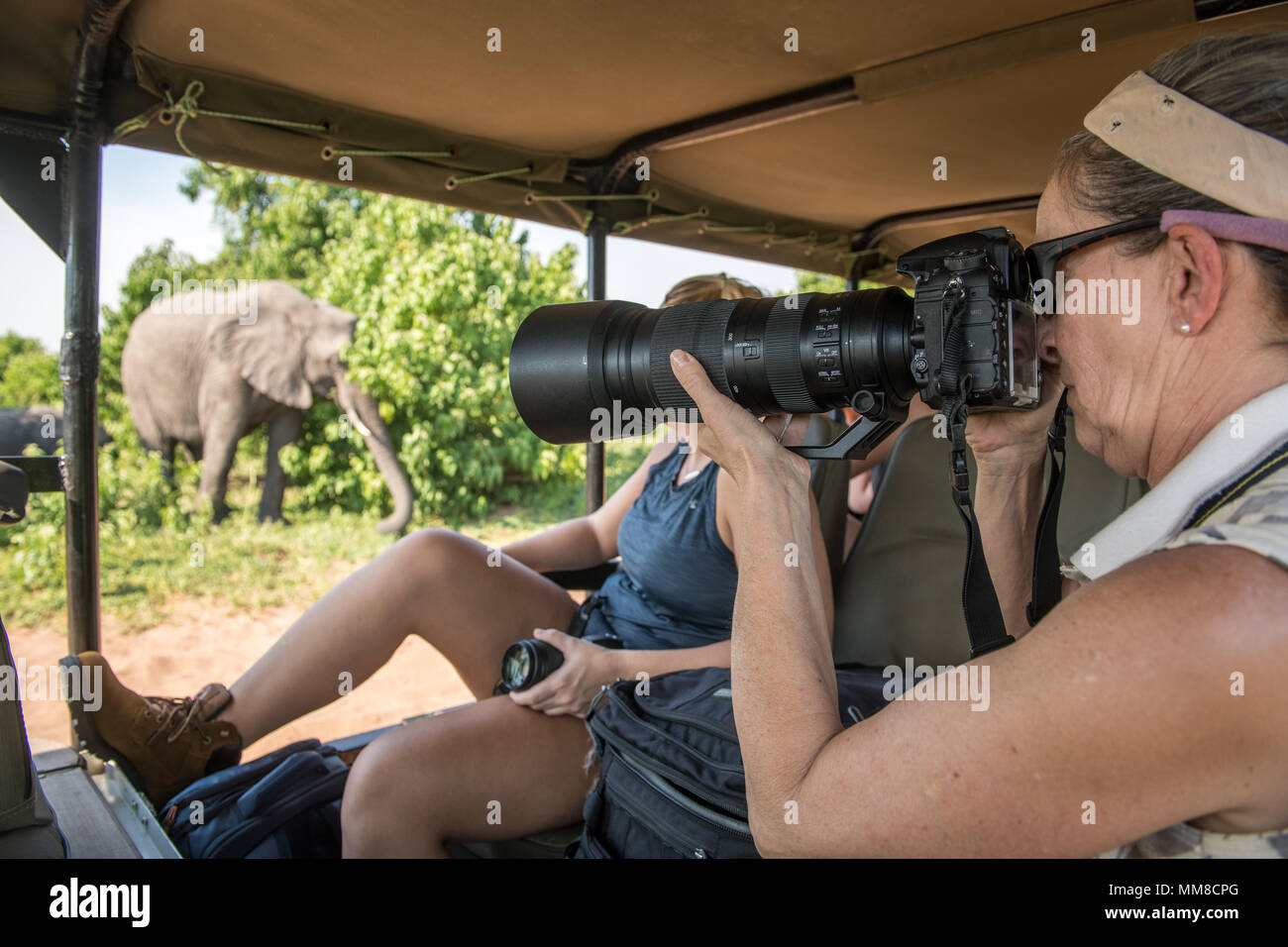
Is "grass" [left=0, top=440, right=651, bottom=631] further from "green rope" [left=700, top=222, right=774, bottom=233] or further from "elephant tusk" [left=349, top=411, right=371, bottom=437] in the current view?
"green rope" [left=700, top=222, right=774, bottom=233]

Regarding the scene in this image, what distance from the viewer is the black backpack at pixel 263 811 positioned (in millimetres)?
1543

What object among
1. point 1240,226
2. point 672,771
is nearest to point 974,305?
point 1240,226

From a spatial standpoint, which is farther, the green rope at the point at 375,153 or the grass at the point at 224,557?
the grass at the point at 224,557

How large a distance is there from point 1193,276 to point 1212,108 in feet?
0.40

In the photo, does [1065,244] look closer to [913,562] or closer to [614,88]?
[913,562]

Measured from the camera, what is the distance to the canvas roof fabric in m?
1.63


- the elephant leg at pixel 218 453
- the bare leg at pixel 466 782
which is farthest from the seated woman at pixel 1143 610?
the elephant leg at pixel 218 453

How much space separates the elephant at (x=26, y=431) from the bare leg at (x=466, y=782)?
853mm

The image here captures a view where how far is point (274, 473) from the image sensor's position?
315 inches

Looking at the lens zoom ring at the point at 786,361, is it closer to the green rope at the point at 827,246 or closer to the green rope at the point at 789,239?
the green rope at the point at 789,239

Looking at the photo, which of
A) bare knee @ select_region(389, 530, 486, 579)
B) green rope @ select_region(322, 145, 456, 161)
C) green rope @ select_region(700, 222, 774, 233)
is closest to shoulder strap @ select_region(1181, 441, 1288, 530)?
bare knee @ select_region(389, 530, 486, 579)

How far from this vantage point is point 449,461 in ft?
26.8
